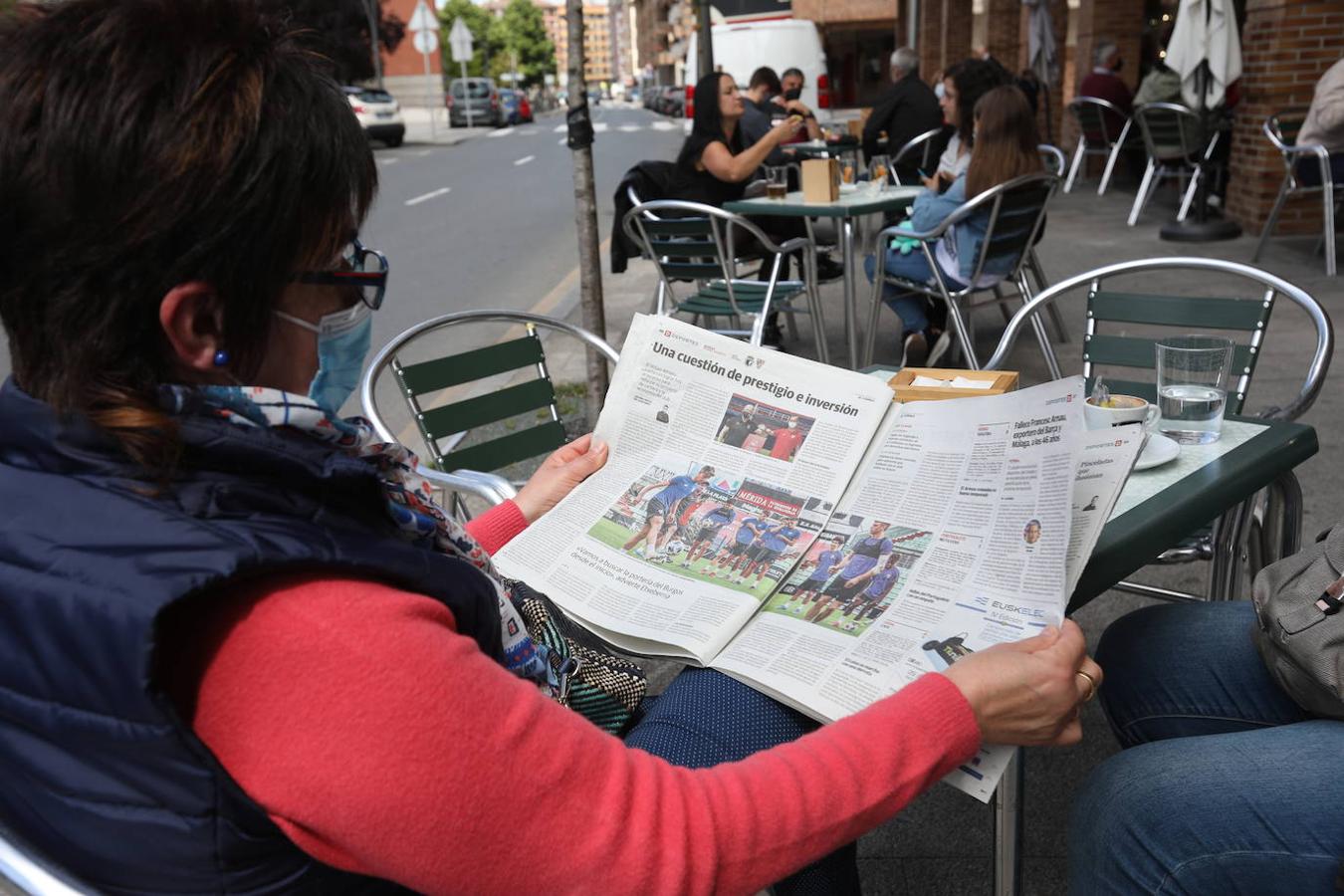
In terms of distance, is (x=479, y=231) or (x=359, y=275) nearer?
(x=359, y=275)

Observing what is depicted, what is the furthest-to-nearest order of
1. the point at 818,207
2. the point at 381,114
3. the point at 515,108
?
1. the point at 515,108
2. the point at 381,114
3. the point at 818,207

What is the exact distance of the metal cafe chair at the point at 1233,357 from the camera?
211cm

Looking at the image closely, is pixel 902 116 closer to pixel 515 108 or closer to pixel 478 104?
pixel 478 104

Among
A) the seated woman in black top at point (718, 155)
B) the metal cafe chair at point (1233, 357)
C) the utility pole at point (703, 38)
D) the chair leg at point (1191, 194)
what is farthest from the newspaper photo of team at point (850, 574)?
the utility pole at point (703, 38)

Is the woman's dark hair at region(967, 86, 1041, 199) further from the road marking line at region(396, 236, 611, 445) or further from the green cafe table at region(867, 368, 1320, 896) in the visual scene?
the green cafe table at region(867, 368, 1320, 896)

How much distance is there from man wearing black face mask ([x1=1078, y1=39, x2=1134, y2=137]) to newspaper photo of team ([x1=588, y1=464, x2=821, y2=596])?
10.5 meters

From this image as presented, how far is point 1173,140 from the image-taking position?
8.60m

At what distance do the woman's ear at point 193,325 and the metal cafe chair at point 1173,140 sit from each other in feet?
27.0

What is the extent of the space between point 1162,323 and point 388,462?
2144mm

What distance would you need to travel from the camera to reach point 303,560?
2.60 feet

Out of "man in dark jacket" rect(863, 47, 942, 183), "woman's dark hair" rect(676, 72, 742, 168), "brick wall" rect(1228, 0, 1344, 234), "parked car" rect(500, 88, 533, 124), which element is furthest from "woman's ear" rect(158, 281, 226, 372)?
"parked car" rect(500, 88, 533, 124)

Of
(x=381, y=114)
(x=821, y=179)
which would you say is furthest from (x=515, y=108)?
(x=821, y=179)

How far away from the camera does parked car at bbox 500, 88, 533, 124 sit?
142 feet

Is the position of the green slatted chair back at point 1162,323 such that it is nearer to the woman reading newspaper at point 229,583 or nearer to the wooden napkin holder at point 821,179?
the woman reading newspaper at point 229,583
